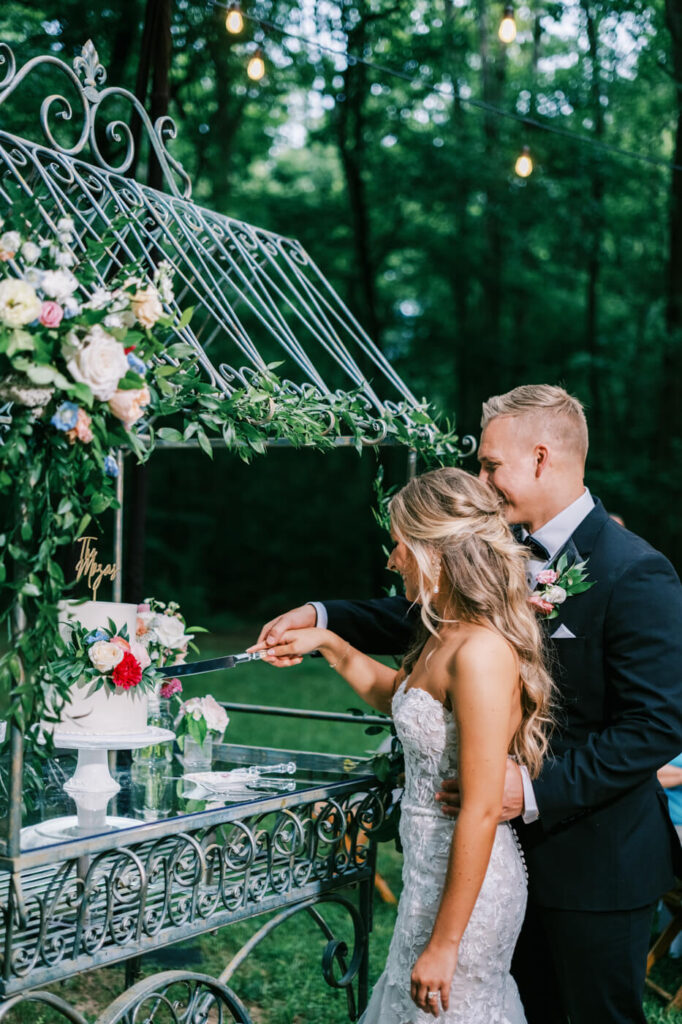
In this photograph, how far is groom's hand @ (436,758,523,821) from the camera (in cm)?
271

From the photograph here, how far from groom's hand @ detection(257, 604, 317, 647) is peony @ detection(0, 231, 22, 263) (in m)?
1.45

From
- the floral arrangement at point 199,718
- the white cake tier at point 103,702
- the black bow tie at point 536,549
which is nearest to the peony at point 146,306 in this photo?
the white cake tier at point 103,702

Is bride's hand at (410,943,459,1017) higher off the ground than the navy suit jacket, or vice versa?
the navy suit jacket

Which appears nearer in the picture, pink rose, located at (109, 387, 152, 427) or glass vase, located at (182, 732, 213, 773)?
pink rose, located at (109, 387, 152, 427)

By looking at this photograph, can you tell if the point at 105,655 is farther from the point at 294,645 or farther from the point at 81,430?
the point at 81,430

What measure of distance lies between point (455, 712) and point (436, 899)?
0.53m

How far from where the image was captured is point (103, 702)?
3031 millimetres

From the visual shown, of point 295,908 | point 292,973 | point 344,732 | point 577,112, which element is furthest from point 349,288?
point 295,908

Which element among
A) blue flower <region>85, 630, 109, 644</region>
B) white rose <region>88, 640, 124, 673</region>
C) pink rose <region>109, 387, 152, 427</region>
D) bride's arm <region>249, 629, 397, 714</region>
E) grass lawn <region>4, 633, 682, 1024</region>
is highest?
pink rose <region>109, 387, 152, 427</region>

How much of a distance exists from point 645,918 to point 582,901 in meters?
0.20

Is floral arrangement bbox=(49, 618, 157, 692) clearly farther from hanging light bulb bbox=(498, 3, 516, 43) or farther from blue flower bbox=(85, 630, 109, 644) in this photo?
hanging light bulb bbox=(498, 3, 516, 43)

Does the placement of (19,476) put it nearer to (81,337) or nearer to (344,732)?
(81,337)

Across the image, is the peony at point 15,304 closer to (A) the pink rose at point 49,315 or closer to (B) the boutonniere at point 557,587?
(A) the pink rose at point 49,315

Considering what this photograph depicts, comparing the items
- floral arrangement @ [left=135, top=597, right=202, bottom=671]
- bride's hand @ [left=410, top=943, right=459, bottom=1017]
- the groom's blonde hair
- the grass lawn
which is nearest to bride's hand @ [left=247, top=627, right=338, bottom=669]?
floral arrangement @ [left=135, top=597, right=202, bottom=671]
